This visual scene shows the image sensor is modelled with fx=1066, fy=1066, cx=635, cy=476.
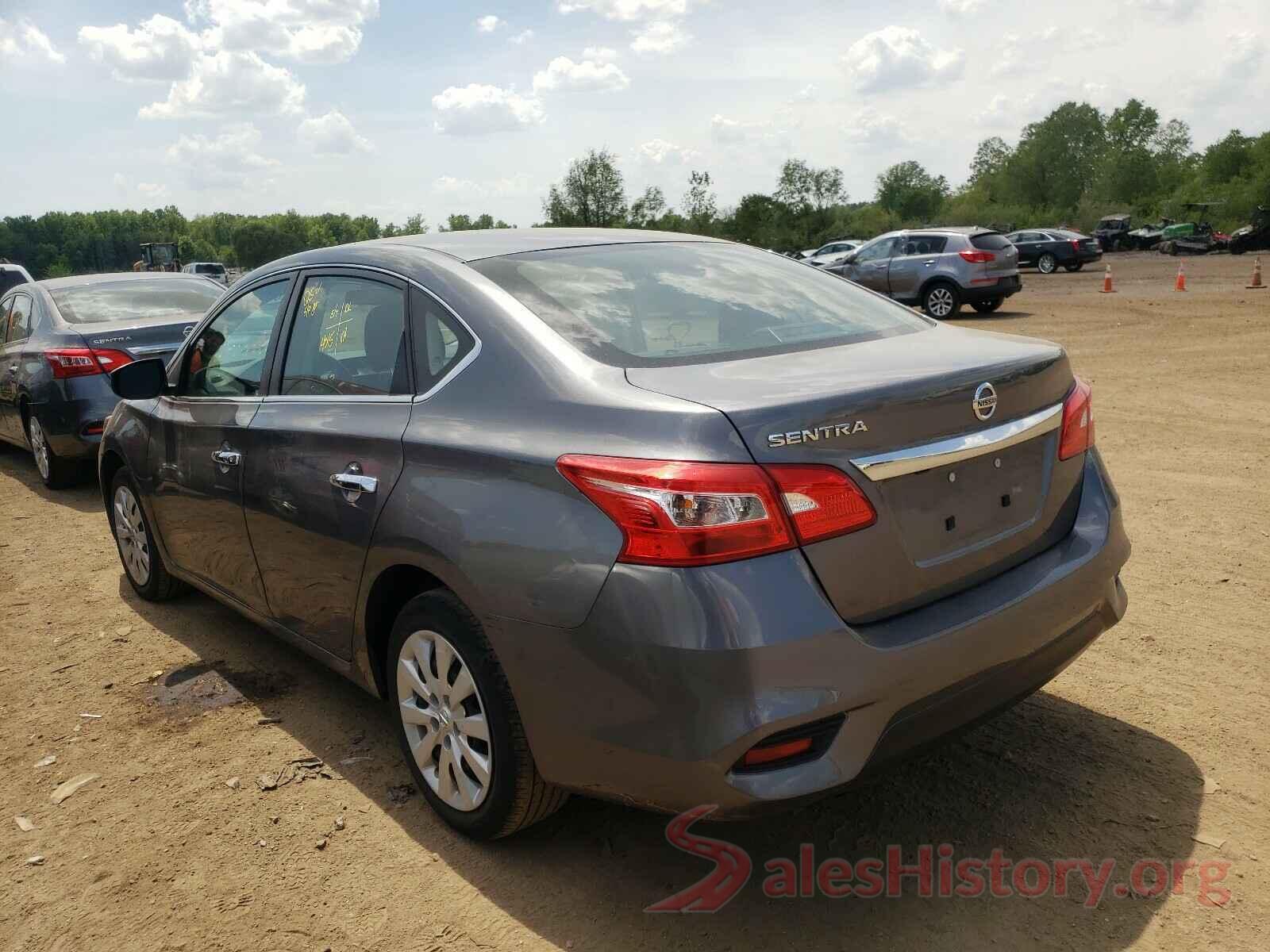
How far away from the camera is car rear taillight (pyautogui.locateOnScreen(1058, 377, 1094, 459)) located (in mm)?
2938

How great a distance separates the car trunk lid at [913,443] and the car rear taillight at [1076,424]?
4 centimetres

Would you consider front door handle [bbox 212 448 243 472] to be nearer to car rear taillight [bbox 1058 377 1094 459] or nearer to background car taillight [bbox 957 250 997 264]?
car rear taillight [bbox 1058 377 1094 459]

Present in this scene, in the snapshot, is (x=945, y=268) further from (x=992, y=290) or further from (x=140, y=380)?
(x=140, y=380)

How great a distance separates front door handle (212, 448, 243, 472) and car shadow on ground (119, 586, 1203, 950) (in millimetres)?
1030

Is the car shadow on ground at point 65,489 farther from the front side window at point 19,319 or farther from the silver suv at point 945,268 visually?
the silver suv at point 945,268

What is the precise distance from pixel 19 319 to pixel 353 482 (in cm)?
742

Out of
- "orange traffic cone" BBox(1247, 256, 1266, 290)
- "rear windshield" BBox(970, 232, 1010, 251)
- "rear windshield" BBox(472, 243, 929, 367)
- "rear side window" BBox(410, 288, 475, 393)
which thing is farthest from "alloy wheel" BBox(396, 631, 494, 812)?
"orange traffic cone" BBox(1247, 256, 1266, 290)

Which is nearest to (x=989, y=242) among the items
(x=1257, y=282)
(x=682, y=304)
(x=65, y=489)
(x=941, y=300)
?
(x=941, y=300)

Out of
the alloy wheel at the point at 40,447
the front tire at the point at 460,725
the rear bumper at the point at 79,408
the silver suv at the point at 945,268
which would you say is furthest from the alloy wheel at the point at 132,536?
the silver suv at the point at 945,268

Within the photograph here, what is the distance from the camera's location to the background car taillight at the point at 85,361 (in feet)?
25.6

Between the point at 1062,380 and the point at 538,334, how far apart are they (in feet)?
4.80

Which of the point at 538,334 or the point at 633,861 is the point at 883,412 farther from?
the point at 633,861

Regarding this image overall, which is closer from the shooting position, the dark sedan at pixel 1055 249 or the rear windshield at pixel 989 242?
the rear windshield at pixel 989 242

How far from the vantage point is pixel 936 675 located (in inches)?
95.9
